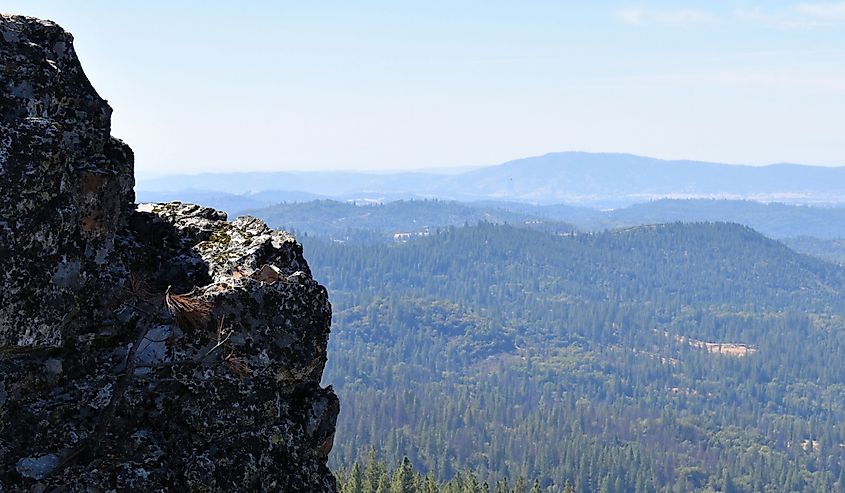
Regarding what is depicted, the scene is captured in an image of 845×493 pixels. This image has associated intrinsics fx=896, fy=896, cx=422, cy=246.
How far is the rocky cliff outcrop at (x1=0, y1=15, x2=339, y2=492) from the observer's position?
14.0 m

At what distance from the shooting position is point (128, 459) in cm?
1455

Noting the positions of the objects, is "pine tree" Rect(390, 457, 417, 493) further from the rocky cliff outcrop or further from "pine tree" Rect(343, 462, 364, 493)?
the rocky cliff outcrop

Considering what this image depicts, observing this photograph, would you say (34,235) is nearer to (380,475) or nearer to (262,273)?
(262,273)

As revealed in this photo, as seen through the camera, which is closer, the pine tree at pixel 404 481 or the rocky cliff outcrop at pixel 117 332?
the rocky cliff outcrop at pixel 117 332

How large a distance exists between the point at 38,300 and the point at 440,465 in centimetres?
18504

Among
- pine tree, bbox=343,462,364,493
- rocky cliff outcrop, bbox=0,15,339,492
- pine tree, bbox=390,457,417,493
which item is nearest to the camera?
rocky cliff outcrop, bbox=0,15,339,492

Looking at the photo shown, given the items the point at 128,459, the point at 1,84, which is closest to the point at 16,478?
the point at 128,459

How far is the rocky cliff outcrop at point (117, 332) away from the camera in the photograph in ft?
46.0

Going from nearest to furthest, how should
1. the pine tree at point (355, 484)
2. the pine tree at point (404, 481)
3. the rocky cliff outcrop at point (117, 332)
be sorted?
the rocky cliff outcrop at point (117, 332)
the pine tree at point (355, 484)
the pine tree at point (404, 481)

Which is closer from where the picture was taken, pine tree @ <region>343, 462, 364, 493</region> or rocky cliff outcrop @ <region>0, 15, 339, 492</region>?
rocky cliff outcrop @ <region>0, 15, 339, 492</region>

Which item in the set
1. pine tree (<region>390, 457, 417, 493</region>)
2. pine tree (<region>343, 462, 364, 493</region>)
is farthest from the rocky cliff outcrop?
pine tree (<region>390, 457, 417, 493</region>)

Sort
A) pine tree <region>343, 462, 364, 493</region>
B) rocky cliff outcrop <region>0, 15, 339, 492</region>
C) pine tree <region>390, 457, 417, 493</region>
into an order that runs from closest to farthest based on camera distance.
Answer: rocky cliff outcrop <region>0, 15, 339, 492</region>
pine tree <region>343, 462, 364, 493</region>
pine tree <region>390, 457, 417, 493</region>

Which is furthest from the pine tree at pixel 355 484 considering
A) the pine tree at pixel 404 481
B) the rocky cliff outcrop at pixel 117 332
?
the rocky cliff outcrop at pixel 117 332

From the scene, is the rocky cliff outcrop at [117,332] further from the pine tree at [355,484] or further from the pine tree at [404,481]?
the pine tree at [404,481]
